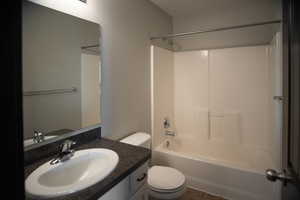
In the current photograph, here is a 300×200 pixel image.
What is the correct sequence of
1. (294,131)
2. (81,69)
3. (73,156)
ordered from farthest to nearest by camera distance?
1. (81,69)
2. (73,156)
3. (294,131)

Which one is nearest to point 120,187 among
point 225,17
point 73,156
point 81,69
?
point 73,156

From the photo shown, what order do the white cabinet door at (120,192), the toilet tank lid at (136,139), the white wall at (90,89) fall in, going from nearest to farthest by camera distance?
1. the white cabinet door at (120,192)
2. the white wall at (90,89)
3. the toilet tank lid at (136,139)

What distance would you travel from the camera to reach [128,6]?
1887 mm

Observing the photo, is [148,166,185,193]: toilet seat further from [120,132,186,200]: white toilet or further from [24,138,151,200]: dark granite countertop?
[24,138,151,200]: dark granite countertop

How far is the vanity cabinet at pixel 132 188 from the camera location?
0.94 metres

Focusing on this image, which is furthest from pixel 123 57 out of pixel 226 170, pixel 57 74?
pixel 226 170

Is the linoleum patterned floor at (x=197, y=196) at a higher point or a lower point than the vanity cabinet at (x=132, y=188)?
lower

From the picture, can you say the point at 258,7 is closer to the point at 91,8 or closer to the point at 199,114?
the point at 199,114

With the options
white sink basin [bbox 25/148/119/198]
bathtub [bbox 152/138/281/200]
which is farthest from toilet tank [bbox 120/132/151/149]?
bathtub [bbox 152/138/281/200]

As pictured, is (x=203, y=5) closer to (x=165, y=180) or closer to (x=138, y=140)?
(x=138, y=140)

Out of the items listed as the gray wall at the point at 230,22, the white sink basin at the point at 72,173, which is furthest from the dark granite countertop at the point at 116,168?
the gray wall at the point at 230,22

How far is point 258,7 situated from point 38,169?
3063mm

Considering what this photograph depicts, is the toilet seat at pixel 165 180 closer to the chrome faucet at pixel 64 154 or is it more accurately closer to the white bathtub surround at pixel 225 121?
the white bathtub surround at pixel 225 121

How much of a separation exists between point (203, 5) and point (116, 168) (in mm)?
2529
